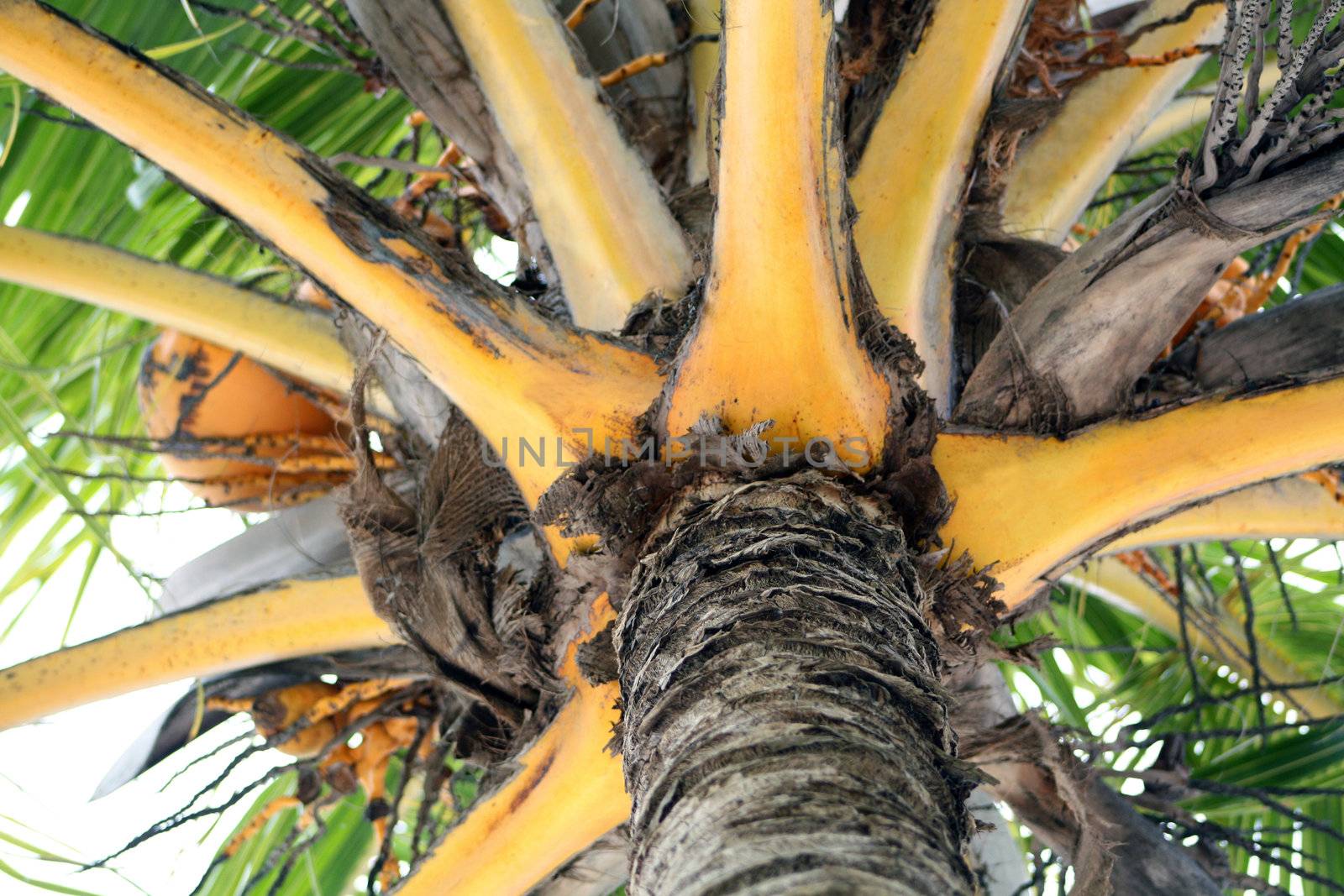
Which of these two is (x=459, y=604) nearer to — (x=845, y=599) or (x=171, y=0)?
(x=845, y=599)

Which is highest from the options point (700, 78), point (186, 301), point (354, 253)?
point (700, 78)

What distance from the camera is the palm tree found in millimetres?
749

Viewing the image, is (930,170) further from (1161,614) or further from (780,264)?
(1161,614)

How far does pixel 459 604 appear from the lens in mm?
1042

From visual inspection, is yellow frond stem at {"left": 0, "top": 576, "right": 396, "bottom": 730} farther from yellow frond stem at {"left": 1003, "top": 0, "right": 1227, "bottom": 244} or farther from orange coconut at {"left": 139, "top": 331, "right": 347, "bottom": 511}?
yellow frond stem at {"left": 1003, "top": 0, "right": 1227, "bottom": 244}

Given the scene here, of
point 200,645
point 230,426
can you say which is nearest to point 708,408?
point 200,645

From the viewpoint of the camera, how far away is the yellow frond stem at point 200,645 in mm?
1035

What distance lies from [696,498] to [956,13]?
57 cm

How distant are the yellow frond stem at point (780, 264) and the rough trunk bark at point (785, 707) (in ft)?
0.21

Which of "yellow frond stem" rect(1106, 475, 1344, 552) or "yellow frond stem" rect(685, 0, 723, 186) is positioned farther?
"yellow frond stem" rect(685, 0, 723, 186)

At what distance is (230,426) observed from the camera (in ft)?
4.70

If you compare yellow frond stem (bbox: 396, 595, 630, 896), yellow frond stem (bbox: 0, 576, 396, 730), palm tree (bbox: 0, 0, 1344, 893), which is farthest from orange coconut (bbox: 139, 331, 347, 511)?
yellow frond stem (bbox: 396, 595, 630, 896)

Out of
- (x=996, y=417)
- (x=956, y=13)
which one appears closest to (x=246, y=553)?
(x=996, y=417)

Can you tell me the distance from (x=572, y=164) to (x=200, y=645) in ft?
1.81
